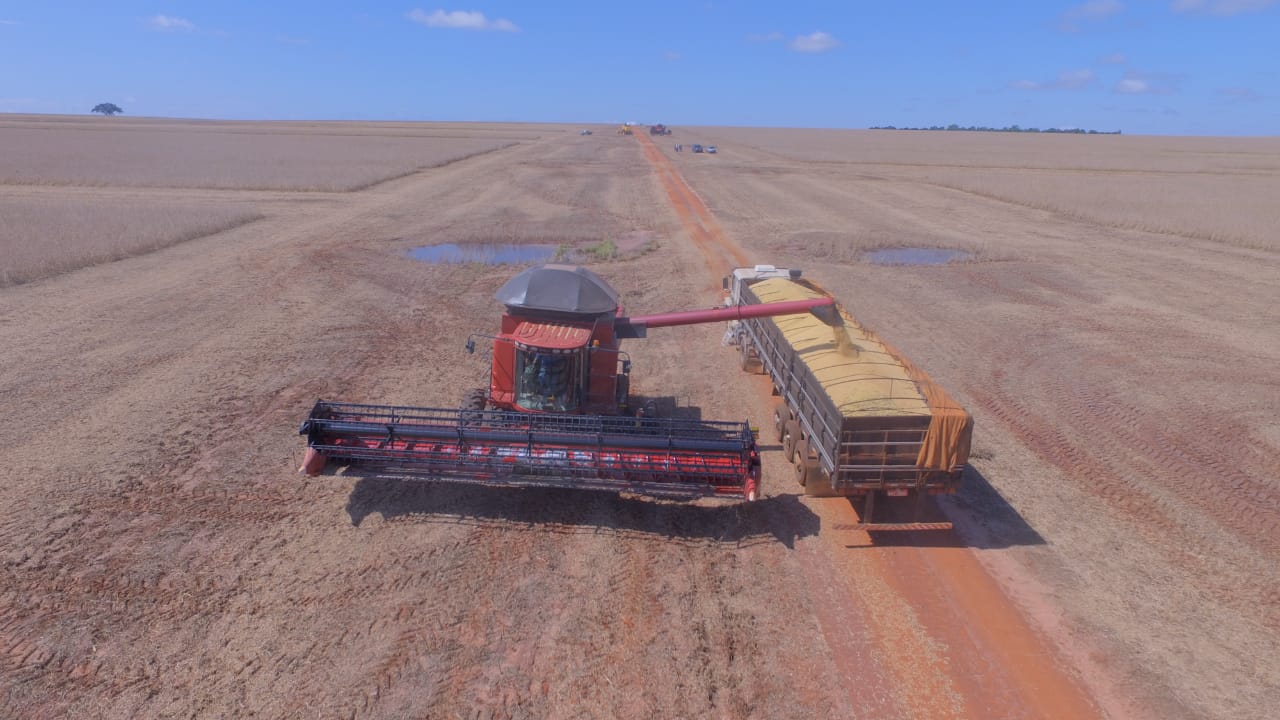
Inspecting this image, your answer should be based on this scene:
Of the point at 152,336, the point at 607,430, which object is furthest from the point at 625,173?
the point at 607,430

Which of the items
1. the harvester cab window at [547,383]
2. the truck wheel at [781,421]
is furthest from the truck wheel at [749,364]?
the harvester cab window at [547,383]

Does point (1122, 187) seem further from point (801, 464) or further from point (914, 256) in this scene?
point (801, 464)

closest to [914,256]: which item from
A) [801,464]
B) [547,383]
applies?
[801,464]

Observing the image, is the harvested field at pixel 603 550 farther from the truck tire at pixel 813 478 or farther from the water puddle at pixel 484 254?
the water puddle at pixel 484 254

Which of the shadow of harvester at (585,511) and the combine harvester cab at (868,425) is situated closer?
the combine harvester cab at (868,425)

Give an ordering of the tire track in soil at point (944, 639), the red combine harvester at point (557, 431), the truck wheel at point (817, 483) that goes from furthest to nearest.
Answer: the truck wheel at point (817, 483) < the red combine harvester at point (557, 431) < the tire track in soil at point (944, 639)

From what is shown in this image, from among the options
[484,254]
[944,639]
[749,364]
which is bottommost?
[944,639]
